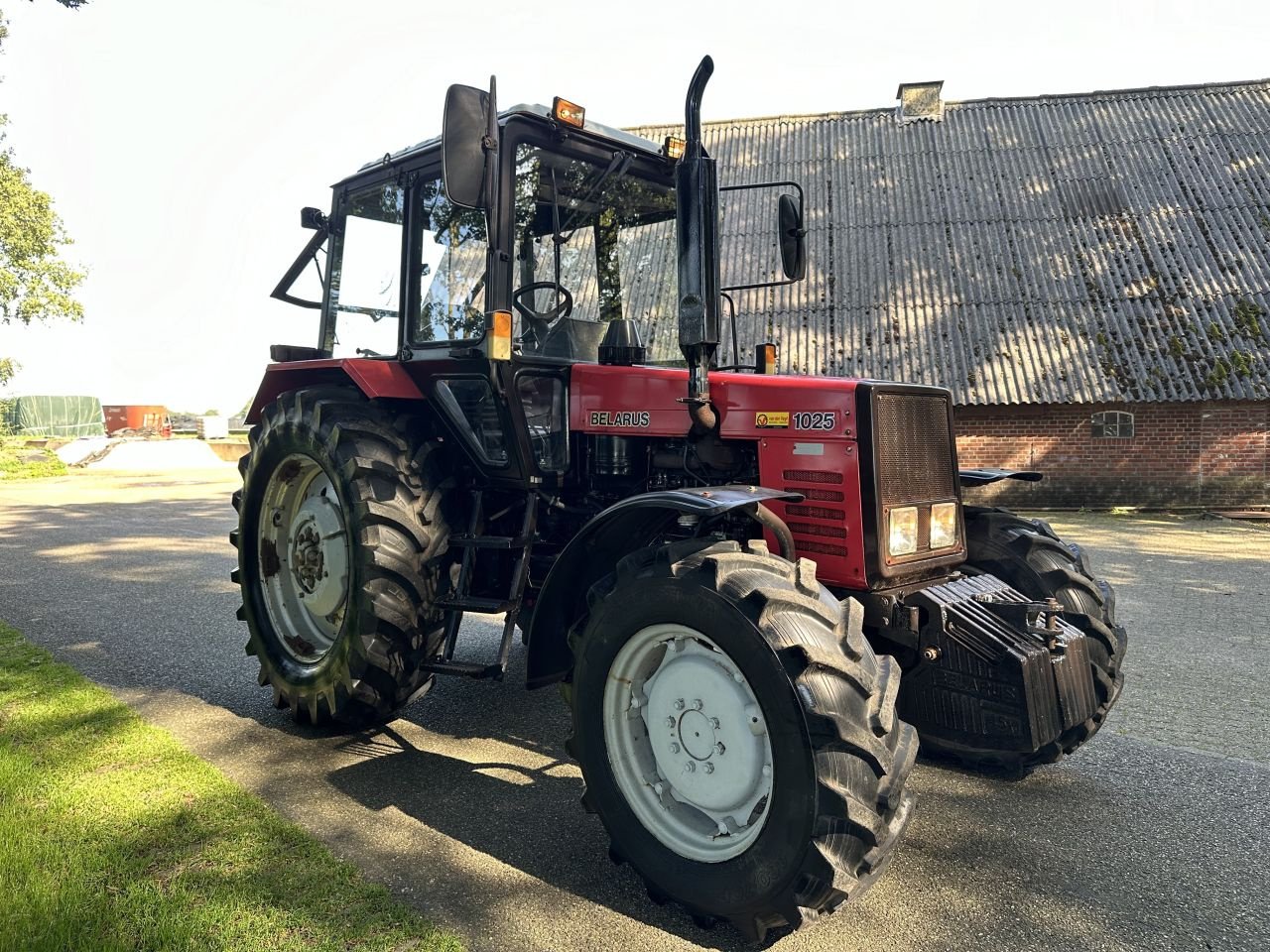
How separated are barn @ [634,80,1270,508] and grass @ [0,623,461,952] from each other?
13150 mm

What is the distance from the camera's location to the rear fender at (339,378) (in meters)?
4.10

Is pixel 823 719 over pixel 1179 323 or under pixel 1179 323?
under

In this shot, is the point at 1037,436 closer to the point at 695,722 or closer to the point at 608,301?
the point at 608,301

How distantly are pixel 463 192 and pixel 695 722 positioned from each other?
213 centimetres

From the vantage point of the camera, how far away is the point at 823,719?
7.50ft

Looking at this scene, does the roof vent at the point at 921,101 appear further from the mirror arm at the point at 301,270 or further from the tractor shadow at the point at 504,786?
the tractor shadow at the point at 504,786

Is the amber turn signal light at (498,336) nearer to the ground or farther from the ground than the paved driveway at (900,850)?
farther from the ground

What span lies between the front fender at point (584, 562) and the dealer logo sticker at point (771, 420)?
297 mm

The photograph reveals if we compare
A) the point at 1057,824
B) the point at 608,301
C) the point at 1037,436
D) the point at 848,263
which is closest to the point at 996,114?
the point at 848,263

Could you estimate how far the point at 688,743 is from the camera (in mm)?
2711

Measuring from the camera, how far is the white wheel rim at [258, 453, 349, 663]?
4250 mm

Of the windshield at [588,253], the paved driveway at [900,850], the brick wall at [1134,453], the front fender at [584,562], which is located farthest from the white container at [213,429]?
the front fender at [584,562]

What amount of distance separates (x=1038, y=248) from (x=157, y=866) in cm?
1688

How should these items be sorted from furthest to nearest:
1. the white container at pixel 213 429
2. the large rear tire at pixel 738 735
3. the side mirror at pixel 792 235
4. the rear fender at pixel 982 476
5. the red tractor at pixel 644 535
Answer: the white container at pixel 213 429, the rear fender at pixel 982 476, the side mirror at pixel 792 235, the red tractor at pixel 644 535, the large rear tire at pixel 738 735
